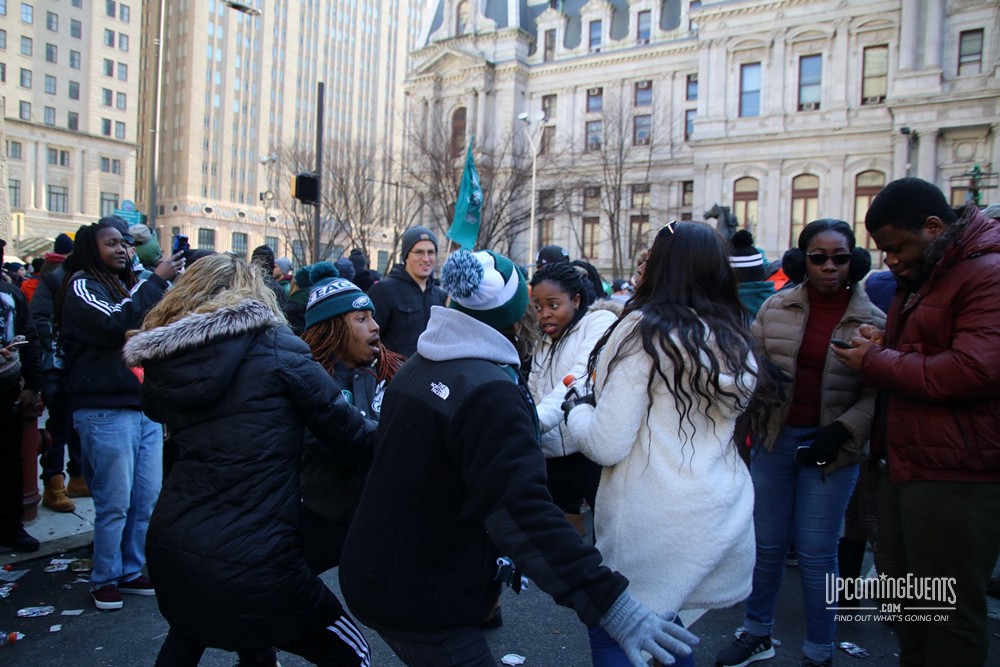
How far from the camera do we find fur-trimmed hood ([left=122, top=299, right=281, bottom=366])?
242 centimetres

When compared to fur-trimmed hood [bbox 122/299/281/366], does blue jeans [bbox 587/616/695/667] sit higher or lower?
lower

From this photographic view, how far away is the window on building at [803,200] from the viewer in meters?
37.5

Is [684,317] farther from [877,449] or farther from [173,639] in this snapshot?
[173,639]

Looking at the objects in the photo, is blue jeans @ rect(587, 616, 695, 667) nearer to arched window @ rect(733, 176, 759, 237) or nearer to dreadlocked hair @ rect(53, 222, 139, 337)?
dreadlocked hair @ rect(53, 222, 139, 337)

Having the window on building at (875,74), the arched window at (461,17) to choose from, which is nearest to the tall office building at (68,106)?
the arched window at (461,17)

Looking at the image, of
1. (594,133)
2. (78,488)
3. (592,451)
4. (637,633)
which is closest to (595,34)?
(594,133)

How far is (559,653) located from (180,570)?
7.51ft

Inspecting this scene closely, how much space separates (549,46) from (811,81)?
1862 cm

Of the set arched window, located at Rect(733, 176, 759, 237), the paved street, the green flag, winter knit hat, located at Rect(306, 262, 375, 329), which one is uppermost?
arched window, located at Rect(733, 176, 759, 237)

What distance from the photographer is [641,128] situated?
44375 mm

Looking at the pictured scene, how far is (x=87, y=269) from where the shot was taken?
13.7ft

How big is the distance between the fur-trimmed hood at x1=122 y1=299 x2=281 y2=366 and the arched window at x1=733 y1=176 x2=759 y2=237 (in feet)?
129

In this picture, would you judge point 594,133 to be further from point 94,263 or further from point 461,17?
point 94,263

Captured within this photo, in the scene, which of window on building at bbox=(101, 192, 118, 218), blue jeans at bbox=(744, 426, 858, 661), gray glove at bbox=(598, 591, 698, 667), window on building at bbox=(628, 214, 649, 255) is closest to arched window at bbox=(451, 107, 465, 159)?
window on building at bbox=(628, 214, 649, 255)
